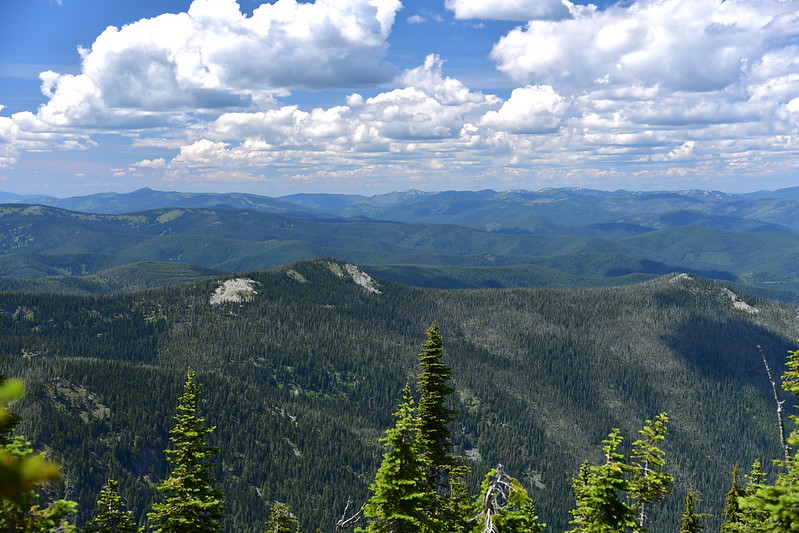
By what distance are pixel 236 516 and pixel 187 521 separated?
18904 centimetres

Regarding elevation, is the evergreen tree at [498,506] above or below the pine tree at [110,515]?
above

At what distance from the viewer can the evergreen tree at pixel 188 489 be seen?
1278 inches

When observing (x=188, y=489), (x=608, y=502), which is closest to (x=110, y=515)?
(x=188, y=489)

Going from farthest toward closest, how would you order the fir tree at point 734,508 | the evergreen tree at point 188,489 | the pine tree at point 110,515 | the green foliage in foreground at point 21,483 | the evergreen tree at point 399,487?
the fir tree at point 734,508 → the pine tree at point 110,515 → the evergreen tree at point 188,489 → the evergreen tree at point 399,487 → the green foliage in foreground at point 21,483

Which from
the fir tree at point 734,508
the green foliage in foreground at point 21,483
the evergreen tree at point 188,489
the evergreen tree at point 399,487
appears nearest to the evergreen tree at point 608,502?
the evergreen tree at point 399,487

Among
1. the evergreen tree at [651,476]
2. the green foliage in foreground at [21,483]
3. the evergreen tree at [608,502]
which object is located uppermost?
the green foliage in foreground at [21,483]

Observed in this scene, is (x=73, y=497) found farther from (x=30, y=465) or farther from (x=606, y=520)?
(x=30, y=465)

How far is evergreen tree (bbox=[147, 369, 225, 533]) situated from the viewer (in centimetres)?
3247

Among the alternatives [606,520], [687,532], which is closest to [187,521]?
[606,520]

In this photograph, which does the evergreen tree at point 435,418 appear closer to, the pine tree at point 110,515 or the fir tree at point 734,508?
the pine tree at point 110,515

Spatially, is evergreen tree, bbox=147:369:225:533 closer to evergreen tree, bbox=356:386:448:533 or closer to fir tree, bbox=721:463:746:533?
evergreen tree, bbox=356:386:448:533

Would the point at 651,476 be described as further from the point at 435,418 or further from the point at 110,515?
the point at 110,515

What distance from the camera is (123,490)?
7382 inches

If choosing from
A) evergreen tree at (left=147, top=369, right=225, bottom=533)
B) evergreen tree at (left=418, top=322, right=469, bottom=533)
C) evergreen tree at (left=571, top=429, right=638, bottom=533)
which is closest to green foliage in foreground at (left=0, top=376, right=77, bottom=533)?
evergreen tree at (left=147, top=369, right=225, bottom=533)
